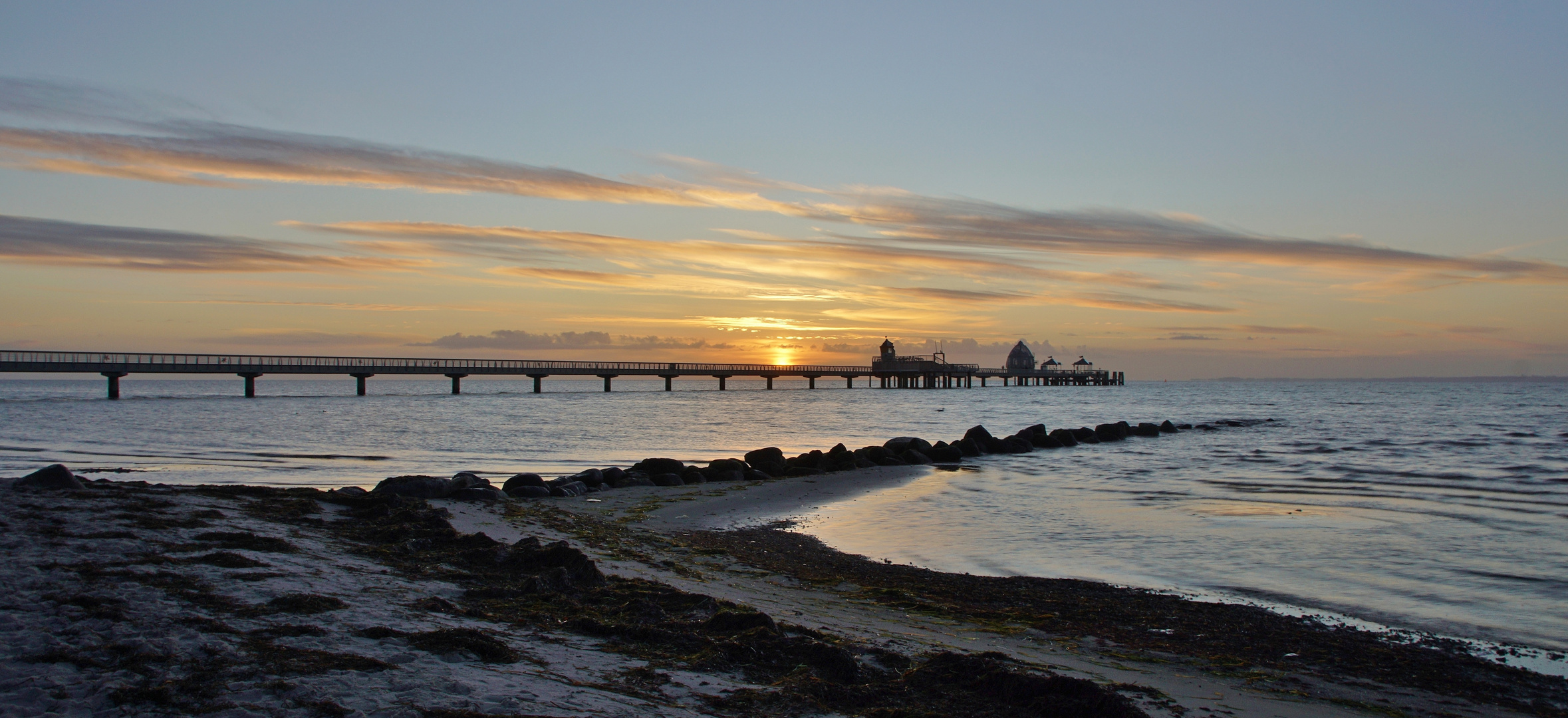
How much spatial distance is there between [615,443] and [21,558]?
24.4 metres

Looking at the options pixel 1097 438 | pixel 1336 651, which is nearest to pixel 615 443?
pixel 1097 438

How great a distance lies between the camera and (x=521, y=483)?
15992mm

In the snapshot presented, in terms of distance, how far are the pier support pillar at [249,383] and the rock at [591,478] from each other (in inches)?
2661

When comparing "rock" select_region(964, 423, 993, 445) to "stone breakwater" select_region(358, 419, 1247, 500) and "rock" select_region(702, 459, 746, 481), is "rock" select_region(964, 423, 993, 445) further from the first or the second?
"rock" select_region(702, 459, 746, 481)

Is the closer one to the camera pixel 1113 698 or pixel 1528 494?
pixel 1113 698

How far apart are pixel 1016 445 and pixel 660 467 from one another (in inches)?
568

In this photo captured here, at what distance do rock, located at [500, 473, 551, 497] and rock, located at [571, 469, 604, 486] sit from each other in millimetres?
1229

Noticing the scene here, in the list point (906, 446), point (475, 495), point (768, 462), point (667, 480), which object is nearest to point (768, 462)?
point (768, 462)

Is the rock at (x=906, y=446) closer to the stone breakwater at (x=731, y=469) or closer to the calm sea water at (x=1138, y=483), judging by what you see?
the stone breakwater at (x=731, y=469)

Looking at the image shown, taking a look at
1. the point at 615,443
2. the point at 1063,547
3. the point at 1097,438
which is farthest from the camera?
the point at 1097,438

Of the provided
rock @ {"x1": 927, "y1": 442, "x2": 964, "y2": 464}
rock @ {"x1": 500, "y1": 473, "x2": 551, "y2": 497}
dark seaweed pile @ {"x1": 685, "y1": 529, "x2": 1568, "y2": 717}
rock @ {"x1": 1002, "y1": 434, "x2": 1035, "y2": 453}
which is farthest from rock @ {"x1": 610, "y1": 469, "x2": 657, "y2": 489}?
rock @ {"x1": 1002, "y1": 434, "x2": 1035, "y2": 453}

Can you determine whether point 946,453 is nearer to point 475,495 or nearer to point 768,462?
point 768,462

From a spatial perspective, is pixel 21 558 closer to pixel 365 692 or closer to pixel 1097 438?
pixel 365 692

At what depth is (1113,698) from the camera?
5.15 meters
